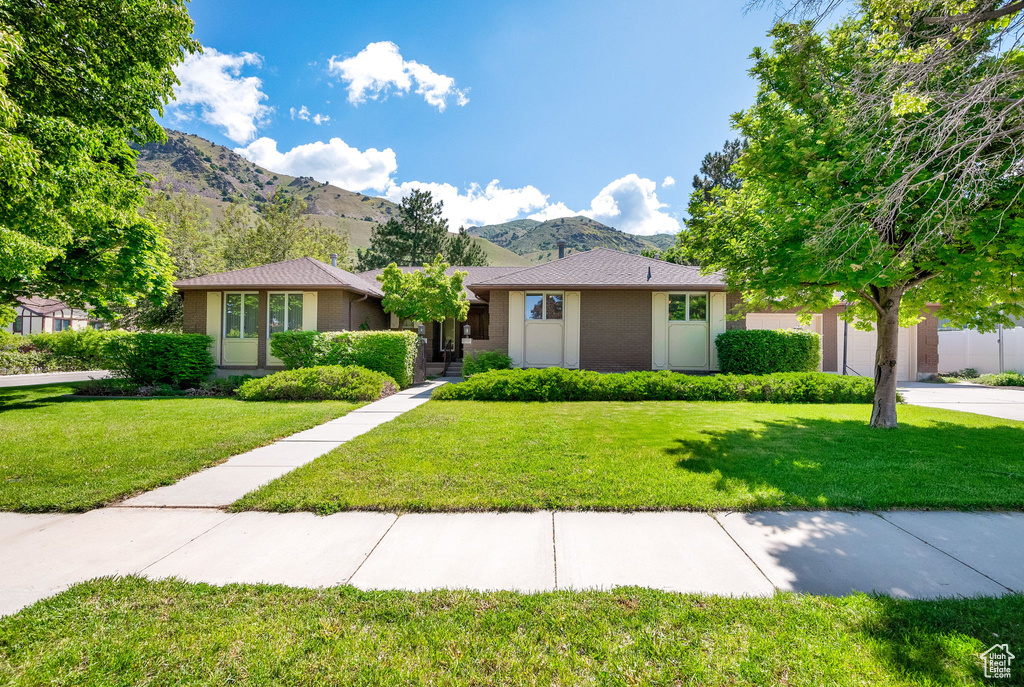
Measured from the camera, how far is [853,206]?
15.8 feet

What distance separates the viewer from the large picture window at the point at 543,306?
14594 mm

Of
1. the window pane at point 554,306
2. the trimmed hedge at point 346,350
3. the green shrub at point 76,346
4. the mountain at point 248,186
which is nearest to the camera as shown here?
the trimmed hedge at point 346,350

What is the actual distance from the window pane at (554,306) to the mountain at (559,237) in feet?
278

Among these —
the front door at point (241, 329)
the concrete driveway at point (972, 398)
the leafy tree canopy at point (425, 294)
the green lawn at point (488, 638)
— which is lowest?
the green lawn at point (488, 638)

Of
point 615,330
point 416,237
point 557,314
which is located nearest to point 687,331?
point 615,330

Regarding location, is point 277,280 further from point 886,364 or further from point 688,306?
point 886,364

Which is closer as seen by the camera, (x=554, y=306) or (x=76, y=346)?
(x=554, y=306)

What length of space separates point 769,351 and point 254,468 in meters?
13.4

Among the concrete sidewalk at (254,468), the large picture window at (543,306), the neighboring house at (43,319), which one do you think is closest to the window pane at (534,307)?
the large picture window at (543,306)

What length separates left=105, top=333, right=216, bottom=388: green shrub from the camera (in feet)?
38.4

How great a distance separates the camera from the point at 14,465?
15.9 feet

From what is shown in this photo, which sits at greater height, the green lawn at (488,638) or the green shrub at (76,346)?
the green shrub at (76,346)

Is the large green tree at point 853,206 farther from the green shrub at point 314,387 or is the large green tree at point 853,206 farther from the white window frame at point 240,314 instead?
the white window frame at point 240,314

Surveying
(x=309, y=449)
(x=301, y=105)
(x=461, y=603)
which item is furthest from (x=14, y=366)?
(x=461, y=603)
